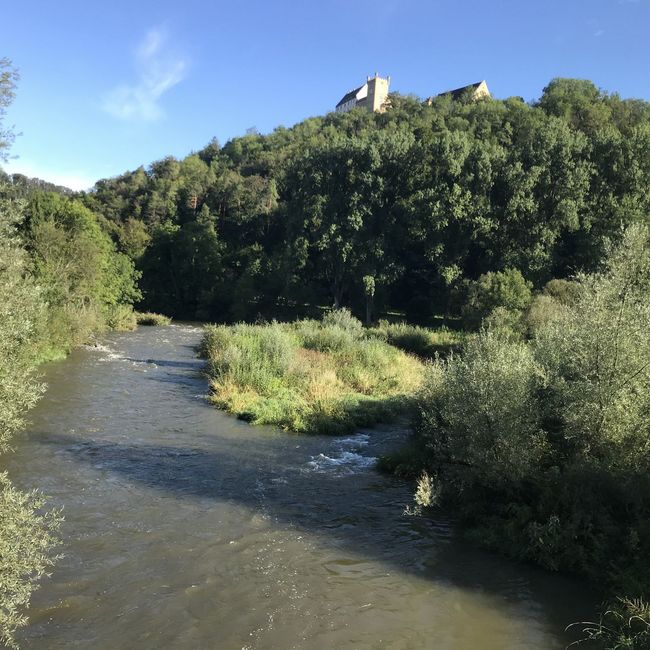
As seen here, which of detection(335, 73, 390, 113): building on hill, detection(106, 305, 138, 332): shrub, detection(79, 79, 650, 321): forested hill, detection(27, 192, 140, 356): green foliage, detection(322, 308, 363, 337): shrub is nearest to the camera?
detection(27, 192, 140, 356): green foliage

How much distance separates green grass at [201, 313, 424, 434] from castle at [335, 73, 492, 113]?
276ft

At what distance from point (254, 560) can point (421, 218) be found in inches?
1588

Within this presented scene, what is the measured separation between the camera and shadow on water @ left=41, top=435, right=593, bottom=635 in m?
8.39

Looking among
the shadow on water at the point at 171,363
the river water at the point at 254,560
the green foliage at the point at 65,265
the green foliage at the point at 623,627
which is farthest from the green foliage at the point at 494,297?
the green foliage at the point at 623,627

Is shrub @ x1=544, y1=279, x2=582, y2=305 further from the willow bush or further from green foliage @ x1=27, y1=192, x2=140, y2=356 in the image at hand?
green foliage @ x1=27, y1=192, x2=140, y2=356

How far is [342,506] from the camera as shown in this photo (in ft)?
37.2

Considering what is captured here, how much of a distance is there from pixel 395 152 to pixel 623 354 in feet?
150

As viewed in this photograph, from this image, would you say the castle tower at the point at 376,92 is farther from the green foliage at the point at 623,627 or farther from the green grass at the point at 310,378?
the green foliage at the point at 623,627

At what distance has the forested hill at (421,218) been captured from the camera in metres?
44.1

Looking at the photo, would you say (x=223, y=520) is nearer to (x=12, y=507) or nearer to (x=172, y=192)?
(x=12, y=507)

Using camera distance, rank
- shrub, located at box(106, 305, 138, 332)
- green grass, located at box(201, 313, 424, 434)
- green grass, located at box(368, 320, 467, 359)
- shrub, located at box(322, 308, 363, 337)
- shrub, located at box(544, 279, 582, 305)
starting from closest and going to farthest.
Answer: green grass, located at box(201, 313, 424, 434), shrub, located at box(544, 279, 582, 305), shrub, located at box(322, 308, 363, 337), green grass, located at box(368, 320, 467, 359), shrub, located at box(106, 305, 138, 332)

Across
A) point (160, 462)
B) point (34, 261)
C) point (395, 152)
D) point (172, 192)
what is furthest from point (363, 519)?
point (172, 192)

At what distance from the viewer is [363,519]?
10.8 metres

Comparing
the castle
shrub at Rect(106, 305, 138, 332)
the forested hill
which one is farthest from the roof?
shrub at Rect(106, 305, 138, 332)
